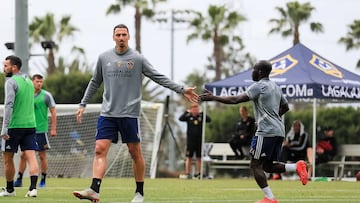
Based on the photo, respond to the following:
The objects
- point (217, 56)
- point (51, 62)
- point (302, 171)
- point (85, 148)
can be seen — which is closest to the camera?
point (302, 171)

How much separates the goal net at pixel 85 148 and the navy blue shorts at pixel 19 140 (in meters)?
13.1

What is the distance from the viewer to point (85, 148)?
28.2m

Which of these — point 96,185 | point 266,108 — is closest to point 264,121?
point 266,108

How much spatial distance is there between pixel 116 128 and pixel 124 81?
59 centimetres

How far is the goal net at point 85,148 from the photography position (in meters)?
27.6

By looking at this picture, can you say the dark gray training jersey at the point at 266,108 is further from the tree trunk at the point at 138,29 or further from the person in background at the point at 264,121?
the tree trunk at the point at 138,29

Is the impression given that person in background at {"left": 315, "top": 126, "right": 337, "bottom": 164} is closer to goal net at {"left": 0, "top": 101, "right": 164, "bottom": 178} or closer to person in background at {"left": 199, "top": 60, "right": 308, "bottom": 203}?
goal net at {"left": 0, "top": 101, "right": 164, "bottom": 178}

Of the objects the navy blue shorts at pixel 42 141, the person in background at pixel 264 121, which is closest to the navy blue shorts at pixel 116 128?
the person in background at pixel 264 121

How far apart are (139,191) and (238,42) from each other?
50.9m

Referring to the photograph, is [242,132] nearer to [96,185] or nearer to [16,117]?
[16,117]

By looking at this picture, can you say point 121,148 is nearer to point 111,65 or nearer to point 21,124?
point 21,124

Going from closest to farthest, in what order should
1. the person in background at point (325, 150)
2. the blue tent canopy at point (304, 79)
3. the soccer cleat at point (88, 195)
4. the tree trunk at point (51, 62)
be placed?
the soccer cleat at point (88, 195)
the blue tent canopy at point (304, 79)
the person in background at point (325, 150)
the tree trunk at point (51, 62)

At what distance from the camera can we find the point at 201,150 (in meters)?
26.5

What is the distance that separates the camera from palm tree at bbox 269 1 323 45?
5712 cm
